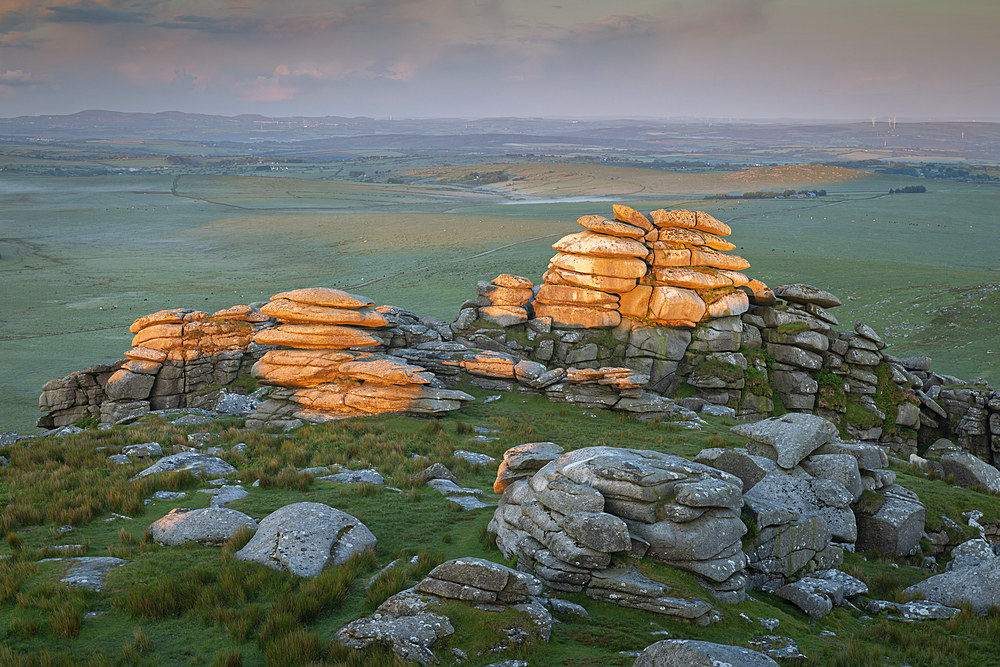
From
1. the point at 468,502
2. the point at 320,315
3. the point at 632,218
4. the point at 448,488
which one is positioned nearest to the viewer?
the point at 468,502

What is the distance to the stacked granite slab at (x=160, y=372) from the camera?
30359 millimetres

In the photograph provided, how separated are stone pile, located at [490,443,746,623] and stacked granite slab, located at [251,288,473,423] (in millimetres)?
14771

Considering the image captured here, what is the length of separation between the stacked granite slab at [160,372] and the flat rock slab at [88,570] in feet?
60.8

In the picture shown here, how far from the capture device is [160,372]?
30984 millimetres

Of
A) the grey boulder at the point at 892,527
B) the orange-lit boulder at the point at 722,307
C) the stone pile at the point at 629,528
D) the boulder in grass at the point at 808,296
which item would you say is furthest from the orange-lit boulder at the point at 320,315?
the grey boulder at the point at 892,527

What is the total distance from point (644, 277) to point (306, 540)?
26498 mm

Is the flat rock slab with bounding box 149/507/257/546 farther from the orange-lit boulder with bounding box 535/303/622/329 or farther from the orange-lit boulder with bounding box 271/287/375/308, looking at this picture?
the orange-lit boulder with bounding box 535/303/622/329

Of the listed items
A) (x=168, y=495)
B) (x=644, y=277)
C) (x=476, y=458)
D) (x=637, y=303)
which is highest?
(x=644, y=277)

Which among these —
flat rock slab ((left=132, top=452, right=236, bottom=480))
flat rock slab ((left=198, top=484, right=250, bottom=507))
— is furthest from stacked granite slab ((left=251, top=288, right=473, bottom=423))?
flat rock slab ((left=198, top=484, right=250, bottom=507))

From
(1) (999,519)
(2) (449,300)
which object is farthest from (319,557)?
(2) (449,300)

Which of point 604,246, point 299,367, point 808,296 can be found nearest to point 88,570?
point 299,367

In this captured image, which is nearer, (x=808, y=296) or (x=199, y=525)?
(x=199, y=525)

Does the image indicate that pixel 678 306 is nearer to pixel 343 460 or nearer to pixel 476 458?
pixel 476 458

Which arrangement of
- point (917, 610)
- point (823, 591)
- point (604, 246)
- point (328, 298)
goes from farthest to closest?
point (604, 246) < point (328, 298) < point (823, 591) < point (917, 610)
